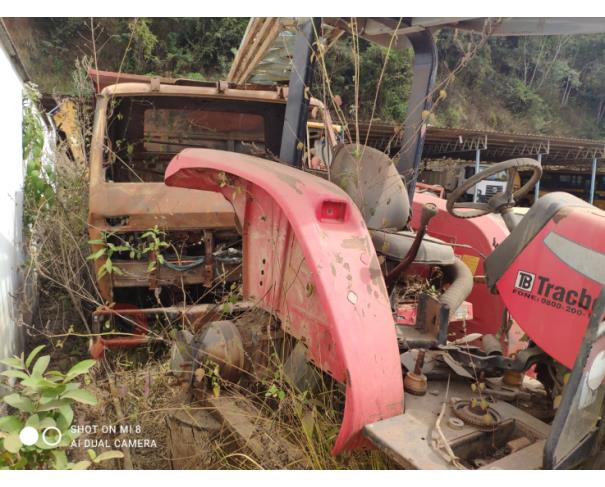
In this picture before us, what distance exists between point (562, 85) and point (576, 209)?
102ft

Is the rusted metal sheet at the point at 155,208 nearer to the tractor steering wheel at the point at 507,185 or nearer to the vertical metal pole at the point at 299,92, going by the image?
the vertical metal pole at the point at 299,92

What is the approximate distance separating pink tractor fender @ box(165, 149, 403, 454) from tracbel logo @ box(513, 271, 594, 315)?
522 millimetres

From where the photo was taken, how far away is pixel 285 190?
5.41ft

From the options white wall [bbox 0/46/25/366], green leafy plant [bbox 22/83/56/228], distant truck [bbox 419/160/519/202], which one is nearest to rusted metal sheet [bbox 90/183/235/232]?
white wall [bbox 0/46/25/366]

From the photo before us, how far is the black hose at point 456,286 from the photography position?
2055 mm

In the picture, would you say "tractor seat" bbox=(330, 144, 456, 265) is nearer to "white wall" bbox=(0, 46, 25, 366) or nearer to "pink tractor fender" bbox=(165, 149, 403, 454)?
"pink tractor fender" bbox=(165, 149, 403, 454)

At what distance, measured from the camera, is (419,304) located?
2.03 m

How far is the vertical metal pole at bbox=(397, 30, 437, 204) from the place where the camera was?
7.32ft

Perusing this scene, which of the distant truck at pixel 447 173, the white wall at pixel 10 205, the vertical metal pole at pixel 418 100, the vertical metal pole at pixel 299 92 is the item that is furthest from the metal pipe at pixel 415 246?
the distant truck at pixel 447 173

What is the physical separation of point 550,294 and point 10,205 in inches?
123

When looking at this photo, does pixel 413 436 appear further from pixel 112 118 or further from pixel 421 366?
pixel 112 118

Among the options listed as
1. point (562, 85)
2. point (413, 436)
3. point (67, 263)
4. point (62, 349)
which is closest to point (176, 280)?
point (67, 263)

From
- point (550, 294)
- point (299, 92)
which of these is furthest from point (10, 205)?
point (550, 294)

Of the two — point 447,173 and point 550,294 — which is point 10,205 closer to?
point 550,294
